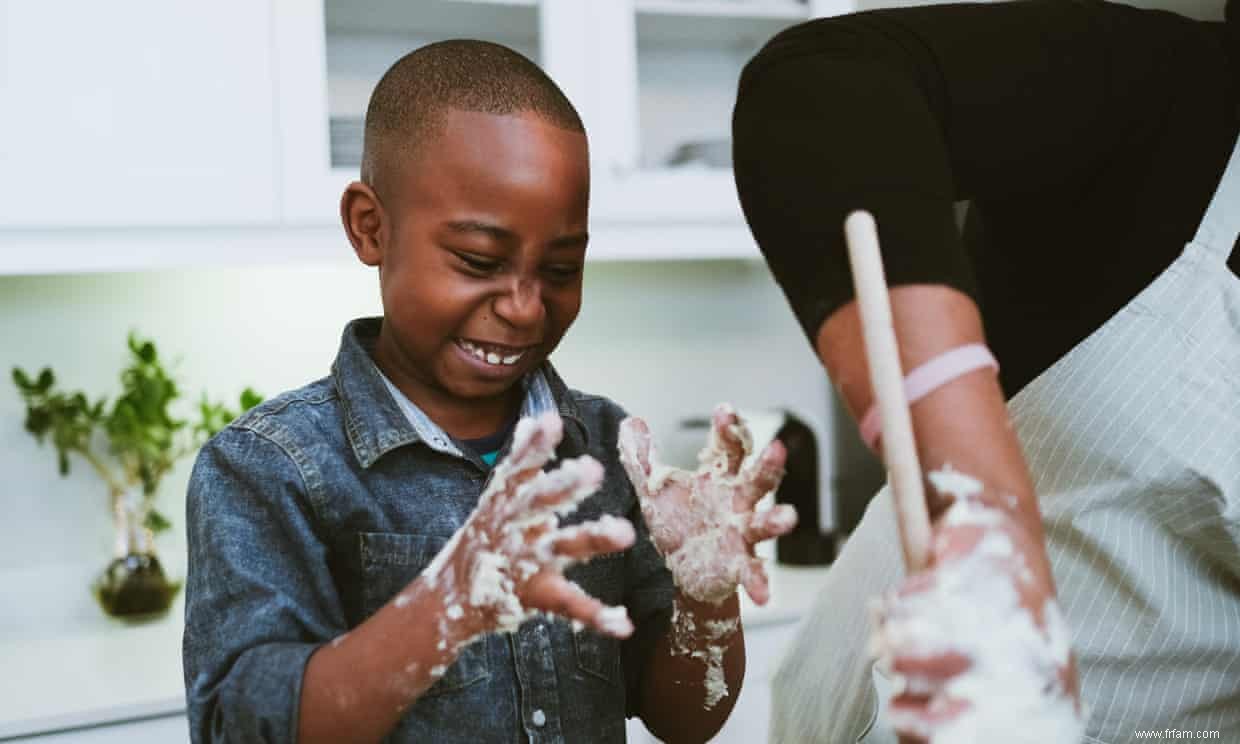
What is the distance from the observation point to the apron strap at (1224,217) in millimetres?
725

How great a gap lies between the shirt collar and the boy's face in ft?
0.12

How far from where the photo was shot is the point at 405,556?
0.88 m

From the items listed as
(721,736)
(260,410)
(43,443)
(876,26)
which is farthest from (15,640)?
(876,26)

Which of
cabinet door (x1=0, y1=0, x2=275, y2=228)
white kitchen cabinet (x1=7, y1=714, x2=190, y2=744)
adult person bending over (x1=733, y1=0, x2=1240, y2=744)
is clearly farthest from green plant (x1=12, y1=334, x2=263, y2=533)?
adult person bending over (x1=733, y1=0, x2=1240, y2=744)

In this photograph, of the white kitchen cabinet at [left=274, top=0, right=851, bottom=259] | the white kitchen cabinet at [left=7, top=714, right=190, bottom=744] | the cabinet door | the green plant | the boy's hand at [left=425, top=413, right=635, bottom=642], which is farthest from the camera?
the green plant

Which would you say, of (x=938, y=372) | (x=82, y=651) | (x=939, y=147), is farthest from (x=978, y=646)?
(x=82, y=651)

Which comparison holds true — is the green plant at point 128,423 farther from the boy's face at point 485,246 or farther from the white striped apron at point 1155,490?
the white striped apron at point 1155,490

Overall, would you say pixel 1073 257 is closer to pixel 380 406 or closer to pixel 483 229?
pixel 483 229

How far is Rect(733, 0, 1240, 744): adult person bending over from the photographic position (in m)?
0.54

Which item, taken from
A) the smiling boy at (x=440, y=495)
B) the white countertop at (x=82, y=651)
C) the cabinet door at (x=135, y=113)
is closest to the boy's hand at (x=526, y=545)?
the smiling boy at (x=440, y=495)

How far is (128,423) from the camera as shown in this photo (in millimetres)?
1834

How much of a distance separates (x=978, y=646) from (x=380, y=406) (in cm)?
55

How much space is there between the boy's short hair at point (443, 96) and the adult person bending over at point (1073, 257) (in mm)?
287

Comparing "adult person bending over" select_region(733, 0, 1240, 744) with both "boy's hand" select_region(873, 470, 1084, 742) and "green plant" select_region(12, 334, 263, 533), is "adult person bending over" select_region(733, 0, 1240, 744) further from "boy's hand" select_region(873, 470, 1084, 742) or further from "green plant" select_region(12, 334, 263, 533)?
"green plant" select_region(12, 334, 263, 533)
